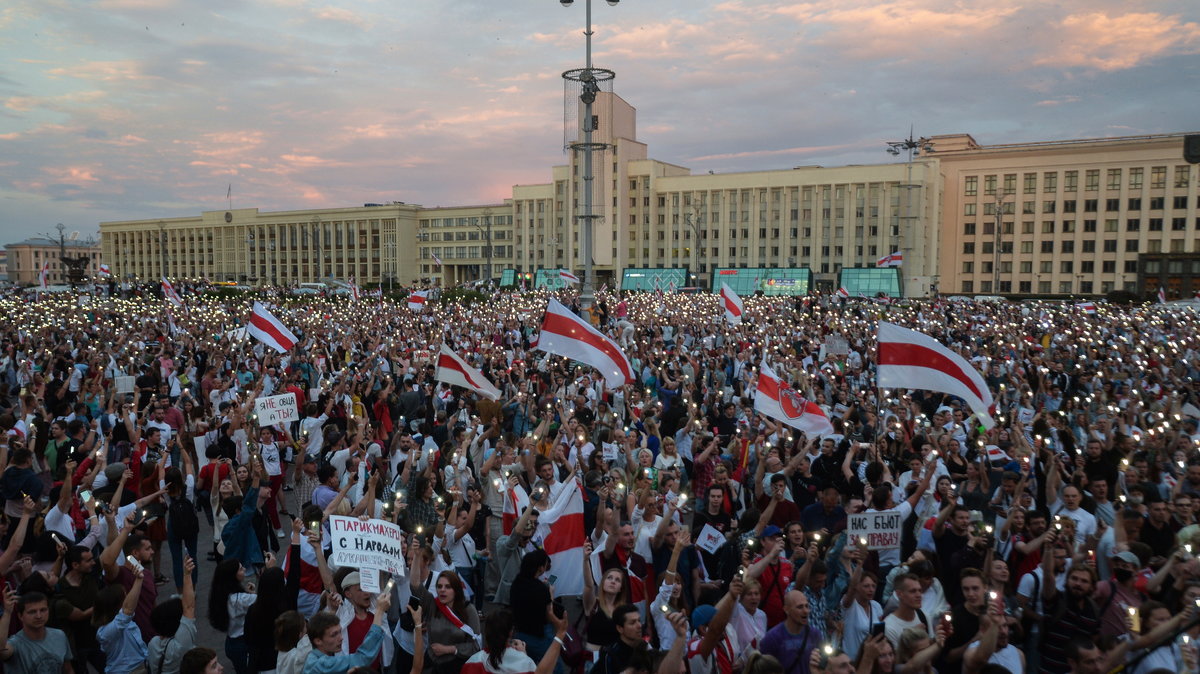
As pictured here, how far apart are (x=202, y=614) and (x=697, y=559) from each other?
183 inches

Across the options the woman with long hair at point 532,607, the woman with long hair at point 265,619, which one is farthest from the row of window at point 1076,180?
the woman with long hair at point 265,619

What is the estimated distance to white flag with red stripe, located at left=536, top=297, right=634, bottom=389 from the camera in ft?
34.4

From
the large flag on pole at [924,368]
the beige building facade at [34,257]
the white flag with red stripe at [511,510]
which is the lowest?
the white flag with red stripe at [511,510]

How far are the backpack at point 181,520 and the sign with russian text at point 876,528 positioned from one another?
18.7ft

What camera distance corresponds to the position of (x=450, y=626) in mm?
4895

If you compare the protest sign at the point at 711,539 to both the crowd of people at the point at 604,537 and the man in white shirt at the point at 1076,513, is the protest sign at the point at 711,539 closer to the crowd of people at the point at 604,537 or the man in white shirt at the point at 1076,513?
the crowd of people at the point at 604,537

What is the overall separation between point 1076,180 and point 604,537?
272 ft

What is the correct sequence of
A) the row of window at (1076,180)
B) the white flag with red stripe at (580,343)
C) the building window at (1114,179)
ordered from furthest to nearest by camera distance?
the building window at (1114,179), the row of window at (1076,180), the white flag with red stripe at (580,343)

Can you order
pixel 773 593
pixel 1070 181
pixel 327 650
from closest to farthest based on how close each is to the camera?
pixel 327 650 → pixel 773 593 → pixel 1070 181

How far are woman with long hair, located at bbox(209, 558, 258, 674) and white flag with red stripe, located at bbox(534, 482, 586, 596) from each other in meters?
1.99

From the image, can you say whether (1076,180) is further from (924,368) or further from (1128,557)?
(1128,557)

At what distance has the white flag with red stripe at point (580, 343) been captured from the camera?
34.4ft

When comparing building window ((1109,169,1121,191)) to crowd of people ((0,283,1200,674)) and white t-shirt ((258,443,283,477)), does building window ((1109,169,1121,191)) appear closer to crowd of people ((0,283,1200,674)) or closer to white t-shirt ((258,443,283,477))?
crowd of people ((0,283,1200,674))

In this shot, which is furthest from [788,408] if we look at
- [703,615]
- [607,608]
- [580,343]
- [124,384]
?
[124,384]
